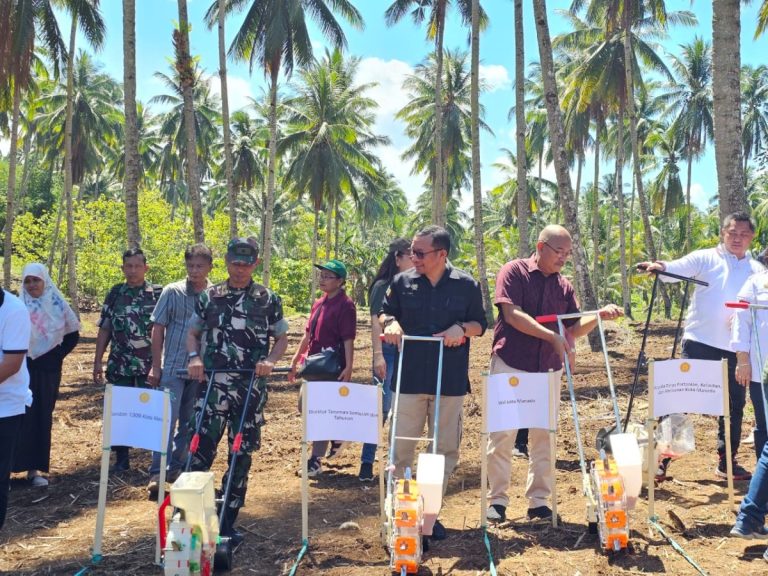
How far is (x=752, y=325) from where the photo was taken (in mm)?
5141

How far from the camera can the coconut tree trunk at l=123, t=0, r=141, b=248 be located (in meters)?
12.1

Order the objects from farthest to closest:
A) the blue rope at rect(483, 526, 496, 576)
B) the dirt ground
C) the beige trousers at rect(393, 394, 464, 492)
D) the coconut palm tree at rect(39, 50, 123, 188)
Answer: the coconut palm tree at rect(39, 50, 123, 188) < the beige trousers at rect(393, 394, 464, 492) < the dirt ground < the blue rope at rect(483, 526, 496, 576)

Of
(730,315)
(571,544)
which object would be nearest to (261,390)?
(571,544)

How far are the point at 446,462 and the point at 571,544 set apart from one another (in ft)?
2.92

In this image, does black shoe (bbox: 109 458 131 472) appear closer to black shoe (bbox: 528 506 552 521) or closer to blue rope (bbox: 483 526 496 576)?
blue rope (bbox: 483 526 496 576)

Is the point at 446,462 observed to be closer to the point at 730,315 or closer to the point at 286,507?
the point at 286,507

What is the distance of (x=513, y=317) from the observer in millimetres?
4742

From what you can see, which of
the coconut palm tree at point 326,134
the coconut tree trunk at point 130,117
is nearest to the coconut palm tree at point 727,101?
the coconut tree trunk at point 130,117

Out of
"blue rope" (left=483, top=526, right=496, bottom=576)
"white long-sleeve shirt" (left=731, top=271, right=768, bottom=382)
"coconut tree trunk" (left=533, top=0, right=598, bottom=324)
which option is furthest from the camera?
"coconut tree trunk" (left=533, top=0, right=598, bottom=324)

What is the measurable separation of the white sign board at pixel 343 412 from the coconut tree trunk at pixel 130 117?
864 cm

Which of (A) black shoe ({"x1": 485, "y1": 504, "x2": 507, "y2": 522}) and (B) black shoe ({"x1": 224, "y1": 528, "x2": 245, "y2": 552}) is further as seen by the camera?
(A) black shoe ({"x1": 485, "y1": 504, "x2": 507, "y2": 522})

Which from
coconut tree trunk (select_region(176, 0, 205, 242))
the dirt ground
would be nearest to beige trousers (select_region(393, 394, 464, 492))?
the dirt ground

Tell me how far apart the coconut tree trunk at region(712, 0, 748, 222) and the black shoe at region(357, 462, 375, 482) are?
4796 millimetres

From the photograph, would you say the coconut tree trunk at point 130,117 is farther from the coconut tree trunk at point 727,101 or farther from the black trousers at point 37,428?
the coconut tree trunk at point 727,101
